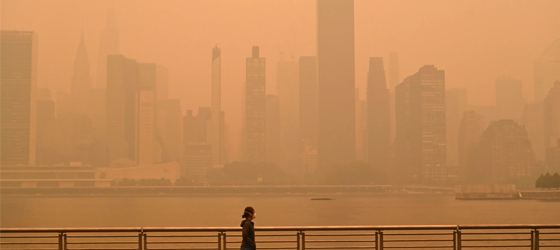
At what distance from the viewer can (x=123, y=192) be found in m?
172

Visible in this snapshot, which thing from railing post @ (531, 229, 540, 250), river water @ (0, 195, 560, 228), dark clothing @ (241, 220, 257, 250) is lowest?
river water @ (0, 195, 560, 228)

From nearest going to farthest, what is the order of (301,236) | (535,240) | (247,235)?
(247,235) < (535,240) < (301,236)

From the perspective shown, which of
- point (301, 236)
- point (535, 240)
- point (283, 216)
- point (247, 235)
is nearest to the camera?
point (247, 235)

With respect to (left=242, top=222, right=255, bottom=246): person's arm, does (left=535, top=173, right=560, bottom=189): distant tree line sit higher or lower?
lower

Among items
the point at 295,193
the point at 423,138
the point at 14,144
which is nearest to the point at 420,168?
the point at 423,138

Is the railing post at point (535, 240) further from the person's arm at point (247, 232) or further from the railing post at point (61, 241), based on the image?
the railing post at point (61, 241)

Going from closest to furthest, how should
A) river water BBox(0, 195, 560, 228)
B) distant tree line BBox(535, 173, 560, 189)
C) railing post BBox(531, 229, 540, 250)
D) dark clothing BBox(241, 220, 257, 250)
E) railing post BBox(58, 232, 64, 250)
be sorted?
dark clothing BBox(241, 220, 257, 250) → railing post BBox(58, 232, 64, 250) → railing post BBox(531, 229, 540, 250) → river water BBox(0, 195, 560, 228) → distant tree line BBox(535, 173, 560, 189)

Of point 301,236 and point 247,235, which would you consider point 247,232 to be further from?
point 301,236

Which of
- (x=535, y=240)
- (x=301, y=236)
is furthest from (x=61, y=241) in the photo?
(x=535, y=240)

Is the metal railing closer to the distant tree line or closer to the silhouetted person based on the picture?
the silhouetted person

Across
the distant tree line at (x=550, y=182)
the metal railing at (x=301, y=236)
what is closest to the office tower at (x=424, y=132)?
the distant tree line at (x=550, y=182)

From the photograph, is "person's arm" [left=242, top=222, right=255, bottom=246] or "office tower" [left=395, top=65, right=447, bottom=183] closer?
"person's arm" [left=242, top=222, right=255, bottom=246]

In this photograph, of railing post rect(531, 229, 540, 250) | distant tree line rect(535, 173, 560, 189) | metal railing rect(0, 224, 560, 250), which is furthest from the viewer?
distant tree line rect(535, 173, 560, 189)

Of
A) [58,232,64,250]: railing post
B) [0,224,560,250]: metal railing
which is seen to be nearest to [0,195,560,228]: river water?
[0,224,560,250]: metal railing
